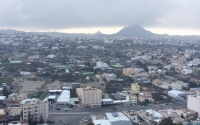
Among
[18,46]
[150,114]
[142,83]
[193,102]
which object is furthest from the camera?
[18,46]

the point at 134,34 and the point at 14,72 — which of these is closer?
the point at 14,72

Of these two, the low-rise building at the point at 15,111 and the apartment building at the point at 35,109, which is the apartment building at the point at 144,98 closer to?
the apartment building at the point at 35,109

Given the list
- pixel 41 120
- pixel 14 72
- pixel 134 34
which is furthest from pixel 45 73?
pixel 134 34

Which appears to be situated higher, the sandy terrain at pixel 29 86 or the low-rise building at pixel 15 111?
the low-rise building at pixel 15 111

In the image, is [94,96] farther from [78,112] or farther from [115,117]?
[115,117]

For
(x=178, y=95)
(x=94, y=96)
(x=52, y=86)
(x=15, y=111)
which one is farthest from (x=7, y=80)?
(x=178, y=95)

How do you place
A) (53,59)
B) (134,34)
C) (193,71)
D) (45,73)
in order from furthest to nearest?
(134,34) → (53,59) → (193,71) → (45,73)

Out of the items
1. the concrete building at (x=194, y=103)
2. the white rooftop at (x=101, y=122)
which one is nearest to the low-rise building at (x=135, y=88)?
the concrete building at (x=194, y=103)

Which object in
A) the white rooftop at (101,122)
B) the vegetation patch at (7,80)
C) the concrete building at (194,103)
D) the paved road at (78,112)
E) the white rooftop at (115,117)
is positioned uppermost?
the concrete building at (194,103)

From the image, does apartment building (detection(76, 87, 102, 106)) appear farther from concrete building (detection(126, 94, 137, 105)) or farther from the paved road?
concrete building (detection(126, 94, 137, 105))

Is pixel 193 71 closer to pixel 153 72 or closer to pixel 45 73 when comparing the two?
pixel 153 72

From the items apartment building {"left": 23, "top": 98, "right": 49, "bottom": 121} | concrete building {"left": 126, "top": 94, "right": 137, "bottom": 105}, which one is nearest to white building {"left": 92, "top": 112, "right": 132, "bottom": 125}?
apartment building {"left": 23, "top": 98, "right": 49, "bottom": 121}
